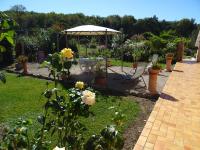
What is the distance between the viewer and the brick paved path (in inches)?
165

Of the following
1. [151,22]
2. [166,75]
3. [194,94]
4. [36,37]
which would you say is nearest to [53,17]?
[151,22]

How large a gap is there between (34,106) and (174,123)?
3263 mm

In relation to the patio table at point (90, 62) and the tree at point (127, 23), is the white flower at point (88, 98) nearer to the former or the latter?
the patio table at point (90, 62)

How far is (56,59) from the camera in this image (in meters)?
2.36

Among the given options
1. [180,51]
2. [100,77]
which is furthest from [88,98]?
[180,51]

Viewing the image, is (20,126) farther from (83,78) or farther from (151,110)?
(83,78)

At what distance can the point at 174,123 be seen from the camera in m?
5.09

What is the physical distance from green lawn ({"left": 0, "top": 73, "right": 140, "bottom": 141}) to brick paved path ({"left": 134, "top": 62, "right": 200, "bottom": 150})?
531mm

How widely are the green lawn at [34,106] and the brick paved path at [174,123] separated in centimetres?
53

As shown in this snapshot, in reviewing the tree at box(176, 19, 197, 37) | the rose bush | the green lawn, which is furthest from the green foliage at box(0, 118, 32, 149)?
the tree at box(176, 19, 197, 37)

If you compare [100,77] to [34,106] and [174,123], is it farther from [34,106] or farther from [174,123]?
[174,123]

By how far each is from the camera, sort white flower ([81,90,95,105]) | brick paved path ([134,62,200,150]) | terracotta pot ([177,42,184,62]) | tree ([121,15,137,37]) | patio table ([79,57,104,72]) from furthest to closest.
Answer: tree ([121,15,137,37])
terracotta pot ([177,42,184,62])
patio table ([79,57,104,72])
brick paved path ([134,62,200,150])
white flower ([81,90,95,105])

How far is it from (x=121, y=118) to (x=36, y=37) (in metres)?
13.7

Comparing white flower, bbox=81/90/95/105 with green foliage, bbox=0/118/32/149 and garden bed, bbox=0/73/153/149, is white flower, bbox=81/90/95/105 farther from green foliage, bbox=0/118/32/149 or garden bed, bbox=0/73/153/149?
garden bed, bbox=0/73/153/149
